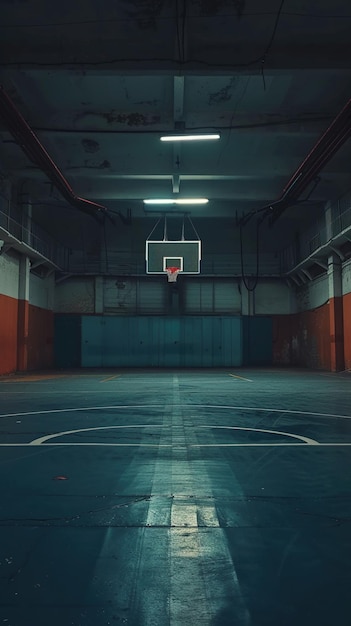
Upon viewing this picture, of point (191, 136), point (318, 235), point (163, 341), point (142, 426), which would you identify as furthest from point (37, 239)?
point (142, 426)

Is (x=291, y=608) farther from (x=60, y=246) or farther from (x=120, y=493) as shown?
(x=60, y=246)

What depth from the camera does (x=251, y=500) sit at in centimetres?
400

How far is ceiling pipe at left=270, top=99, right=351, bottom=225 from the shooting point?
48.1ft

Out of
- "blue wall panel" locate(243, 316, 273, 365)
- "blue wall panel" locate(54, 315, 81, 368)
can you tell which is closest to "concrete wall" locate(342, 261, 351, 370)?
"blue wall panel" locate(243, 316, 273, 365)

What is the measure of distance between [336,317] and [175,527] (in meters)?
23.9

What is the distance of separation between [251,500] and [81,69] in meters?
13.3

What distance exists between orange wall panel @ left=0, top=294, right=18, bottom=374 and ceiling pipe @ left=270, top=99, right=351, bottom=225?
1408cm

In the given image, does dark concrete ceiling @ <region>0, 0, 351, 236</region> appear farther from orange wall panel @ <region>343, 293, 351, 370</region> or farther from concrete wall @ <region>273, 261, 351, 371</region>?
concrete wall @ <region>273, 261, 351, 371</region>

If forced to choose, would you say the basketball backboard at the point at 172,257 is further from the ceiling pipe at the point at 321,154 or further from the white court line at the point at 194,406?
the white court line at the point at 194,406

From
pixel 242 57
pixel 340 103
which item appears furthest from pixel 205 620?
pixel 340 103

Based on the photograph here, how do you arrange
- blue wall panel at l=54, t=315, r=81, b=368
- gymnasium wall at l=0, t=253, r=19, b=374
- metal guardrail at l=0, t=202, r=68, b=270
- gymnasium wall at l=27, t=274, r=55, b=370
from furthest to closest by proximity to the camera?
blue wall panel at l=54, t=315, r=81, b=368
gymnasium wall at l=27, t=274, r=55, b=370
gymnasium wall at l=0, t=253, r=19, b=374
metal guardrail at l=0, t=202, r=68, b=270

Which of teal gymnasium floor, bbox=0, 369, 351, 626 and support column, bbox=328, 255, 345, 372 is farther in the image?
support column, bbox=328, 255, 345, 372

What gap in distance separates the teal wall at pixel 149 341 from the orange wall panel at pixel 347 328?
9791 mm

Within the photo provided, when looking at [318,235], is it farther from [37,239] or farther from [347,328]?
[37,239]
